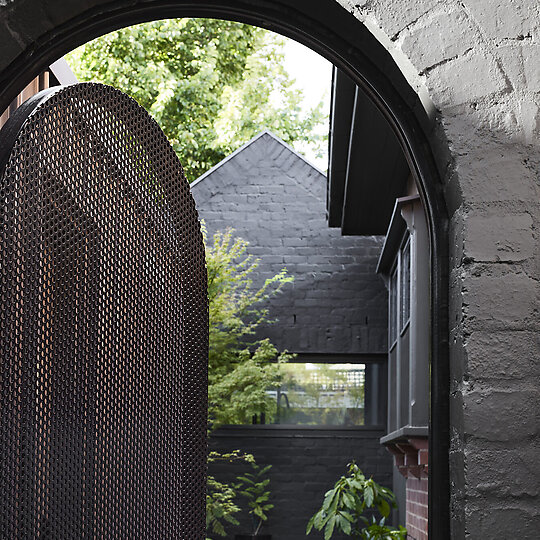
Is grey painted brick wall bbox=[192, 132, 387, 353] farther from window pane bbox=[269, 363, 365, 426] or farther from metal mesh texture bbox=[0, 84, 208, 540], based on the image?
metal mesh texture bbox=[0, 84, 208, 540]

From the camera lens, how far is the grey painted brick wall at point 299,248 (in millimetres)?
9547

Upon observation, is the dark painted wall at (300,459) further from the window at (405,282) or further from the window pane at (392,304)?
the window at (405,282)

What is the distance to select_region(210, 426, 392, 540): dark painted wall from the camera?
29.7ft

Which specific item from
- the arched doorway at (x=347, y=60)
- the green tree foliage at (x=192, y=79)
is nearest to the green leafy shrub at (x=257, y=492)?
the green tree foliage at (x=192, y=79)

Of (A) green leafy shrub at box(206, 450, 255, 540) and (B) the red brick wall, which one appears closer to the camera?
(B) the red brick wall

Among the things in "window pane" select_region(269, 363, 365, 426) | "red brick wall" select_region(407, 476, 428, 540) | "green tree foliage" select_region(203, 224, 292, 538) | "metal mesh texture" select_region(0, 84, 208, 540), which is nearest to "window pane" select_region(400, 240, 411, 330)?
Result: "red brick wall" select_region(407, 476, 428, 540)

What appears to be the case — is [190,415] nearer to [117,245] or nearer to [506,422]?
[117,245]

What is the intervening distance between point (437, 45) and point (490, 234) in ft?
1.34

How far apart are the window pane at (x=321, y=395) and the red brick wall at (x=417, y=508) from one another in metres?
2.84

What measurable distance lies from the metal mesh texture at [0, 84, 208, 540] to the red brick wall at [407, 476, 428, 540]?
2731 mm

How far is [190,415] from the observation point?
276 centimetres

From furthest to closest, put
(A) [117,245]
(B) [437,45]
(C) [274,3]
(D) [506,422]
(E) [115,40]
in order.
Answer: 1. (E) [115,40]
2. (A) [117,245]
3. (C) [274,3]
4. (B) [437,45]
5. (D) [506,422]

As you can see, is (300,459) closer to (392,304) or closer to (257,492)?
(257,492)

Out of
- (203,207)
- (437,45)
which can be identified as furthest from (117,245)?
(203,207)
